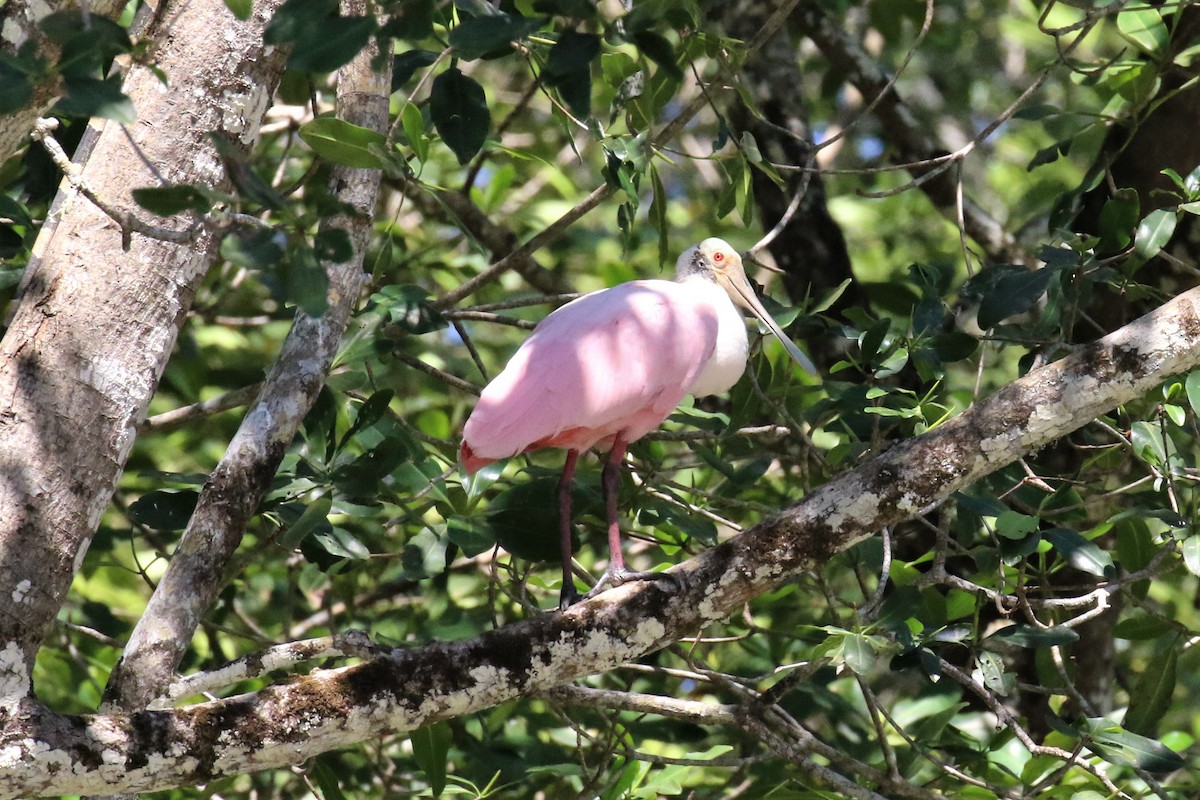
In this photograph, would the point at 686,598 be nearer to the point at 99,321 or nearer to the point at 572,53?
the point at 572,53

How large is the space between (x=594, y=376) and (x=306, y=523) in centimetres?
104

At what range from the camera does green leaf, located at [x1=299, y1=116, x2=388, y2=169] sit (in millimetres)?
3170

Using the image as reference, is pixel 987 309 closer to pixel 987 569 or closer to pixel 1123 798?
pixel 987 569

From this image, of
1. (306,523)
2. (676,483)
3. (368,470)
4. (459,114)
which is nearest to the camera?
(459,114)

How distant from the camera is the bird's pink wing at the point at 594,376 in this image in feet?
12.9

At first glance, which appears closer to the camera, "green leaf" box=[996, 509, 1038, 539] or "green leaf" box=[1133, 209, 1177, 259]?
"green leaf" box=[996, 509, 1038, 539]

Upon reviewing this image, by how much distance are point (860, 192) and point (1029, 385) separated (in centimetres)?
109

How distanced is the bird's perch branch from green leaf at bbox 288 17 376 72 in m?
1.31

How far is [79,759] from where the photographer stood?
8.64 ft

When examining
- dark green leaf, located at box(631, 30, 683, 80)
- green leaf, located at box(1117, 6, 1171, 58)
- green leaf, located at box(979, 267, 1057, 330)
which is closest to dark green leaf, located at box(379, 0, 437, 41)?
dark green leaf, located at box(631, 30, 683, 80)

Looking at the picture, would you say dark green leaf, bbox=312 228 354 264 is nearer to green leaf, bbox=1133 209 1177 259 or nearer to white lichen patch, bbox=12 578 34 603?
white lichen patch, bbox=12 578 34 603

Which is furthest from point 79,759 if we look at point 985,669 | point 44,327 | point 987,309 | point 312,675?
point 987,309

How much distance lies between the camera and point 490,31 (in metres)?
2.40

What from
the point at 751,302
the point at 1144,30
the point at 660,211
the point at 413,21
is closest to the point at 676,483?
the point at 751,302
